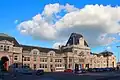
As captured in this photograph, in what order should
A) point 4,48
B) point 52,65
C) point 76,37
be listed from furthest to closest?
point 76,37
point 52,65
point 4,48

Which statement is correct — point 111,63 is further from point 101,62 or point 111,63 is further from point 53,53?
point 53,53

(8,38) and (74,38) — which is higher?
(74,38)

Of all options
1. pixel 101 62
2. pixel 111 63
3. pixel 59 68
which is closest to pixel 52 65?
pixel 59 68

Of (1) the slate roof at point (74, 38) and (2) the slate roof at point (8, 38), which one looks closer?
(2) the slate roof at point (8, 38)

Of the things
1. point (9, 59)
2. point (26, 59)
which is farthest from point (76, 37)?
point (9, 59)

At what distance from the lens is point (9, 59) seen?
309ft

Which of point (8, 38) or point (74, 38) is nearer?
point (8, 38)

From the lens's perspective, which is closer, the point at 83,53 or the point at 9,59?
the point at 9,59

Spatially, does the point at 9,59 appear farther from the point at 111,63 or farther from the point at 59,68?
the point at 111,63

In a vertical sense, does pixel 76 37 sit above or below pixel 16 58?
above

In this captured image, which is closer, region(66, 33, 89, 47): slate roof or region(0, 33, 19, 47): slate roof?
region(0, 33, 19, 47): slate roof

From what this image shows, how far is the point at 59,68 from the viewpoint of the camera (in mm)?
115875

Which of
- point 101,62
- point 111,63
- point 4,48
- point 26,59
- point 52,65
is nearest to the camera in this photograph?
point 4,48

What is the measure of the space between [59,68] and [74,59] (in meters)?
9.12
